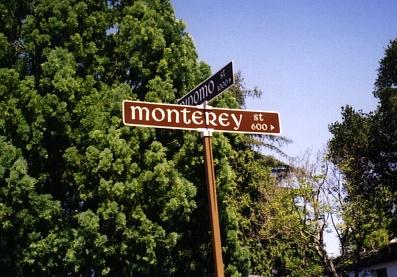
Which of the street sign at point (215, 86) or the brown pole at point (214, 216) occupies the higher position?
the street sign at point (215, 86)

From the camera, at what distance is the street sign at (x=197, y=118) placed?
5.46 meters

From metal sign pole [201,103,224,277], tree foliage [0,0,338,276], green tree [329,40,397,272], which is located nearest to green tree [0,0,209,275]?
tree foliage [0,0,338,276]

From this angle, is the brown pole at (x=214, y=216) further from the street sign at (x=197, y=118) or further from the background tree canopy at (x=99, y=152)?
the background tree canopy at (x=99, y=152)

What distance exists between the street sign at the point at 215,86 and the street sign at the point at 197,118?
0.21 meters

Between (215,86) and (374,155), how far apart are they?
78.9ft

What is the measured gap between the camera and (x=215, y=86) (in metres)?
5.80

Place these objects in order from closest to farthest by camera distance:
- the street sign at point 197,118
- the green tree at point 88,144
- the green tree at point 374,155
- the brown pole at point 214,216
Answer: the brown pole at point 214,216 → the street sign at point 197,118 → the green tree at point 88,144 → the green tree at point 374,155

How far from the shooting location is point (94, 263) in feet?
39.7

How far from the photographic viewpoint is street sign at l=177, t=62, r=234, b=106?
225 inches

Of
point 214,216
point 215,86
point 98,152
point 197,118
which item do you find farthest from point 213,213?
point 98,152

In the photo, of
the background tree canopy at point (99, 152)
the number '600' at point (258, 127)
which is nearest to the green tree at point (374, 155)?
the background tree canopy at point (99, 152)

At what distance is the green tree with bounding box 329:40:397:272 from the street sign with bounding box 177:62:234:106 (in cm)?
1809

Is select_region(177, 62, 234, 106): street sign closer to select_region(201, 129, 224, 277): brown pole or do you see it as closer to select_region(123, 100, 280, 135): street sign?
select_region(123, 100, 280, 135): street sign

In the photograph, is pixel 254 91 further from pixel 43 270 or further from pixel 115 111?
pixel 43 270
